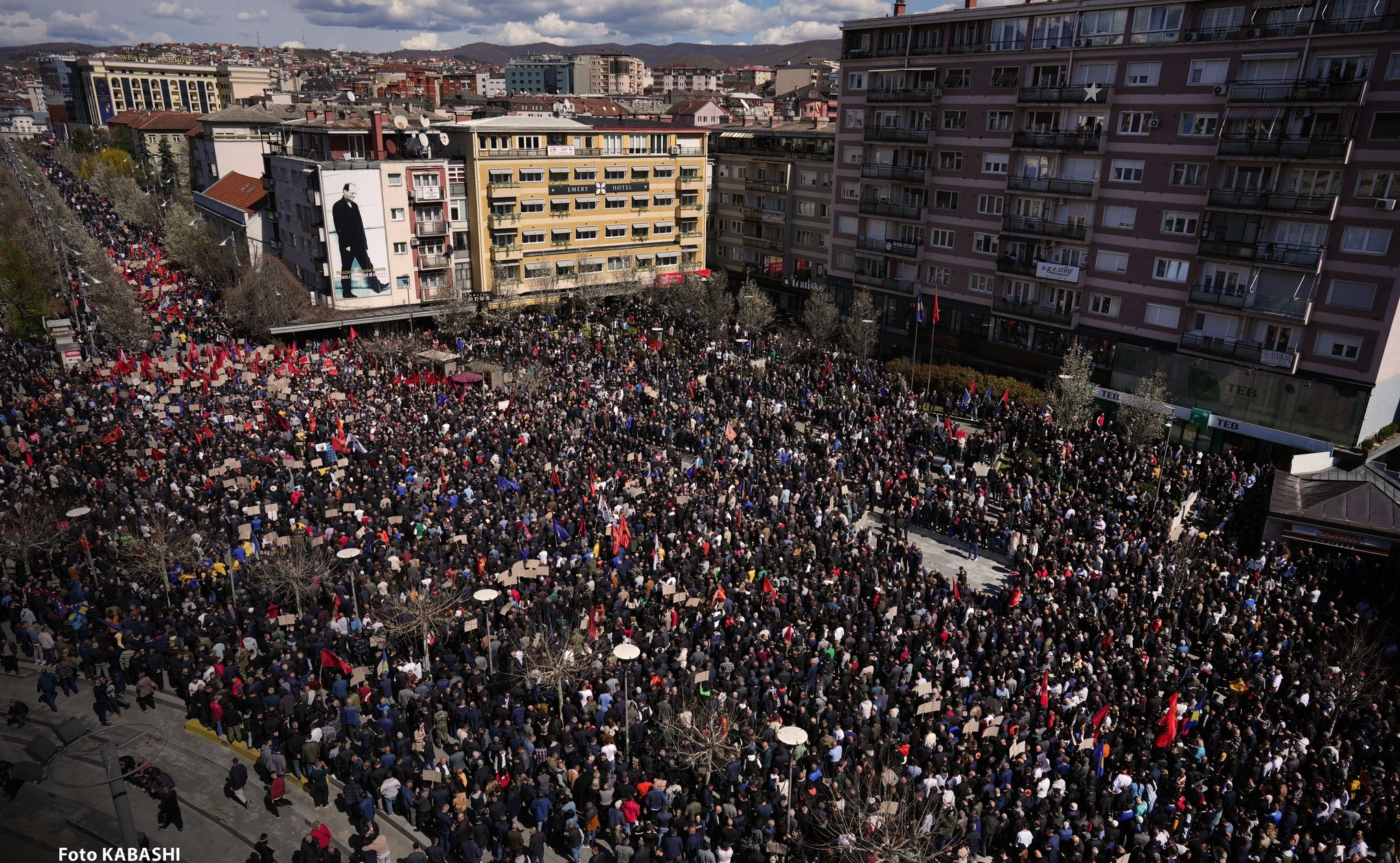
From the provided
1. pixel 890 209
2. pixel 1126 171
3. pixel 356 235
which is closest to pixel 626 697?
pixel 1126 171

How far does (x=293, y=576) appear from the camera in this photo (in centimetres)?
2131

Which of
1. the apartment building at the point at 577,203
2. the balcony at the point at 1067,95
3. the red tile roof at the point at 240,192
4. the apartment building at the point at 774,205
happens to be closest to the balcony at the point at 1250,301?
the balcony at the point at 1067,95

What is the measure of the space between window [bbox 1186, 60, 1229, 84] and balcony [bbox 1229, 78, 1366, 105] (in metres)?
0.79

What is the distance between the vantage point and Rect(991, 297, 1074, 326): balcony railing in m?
41.9

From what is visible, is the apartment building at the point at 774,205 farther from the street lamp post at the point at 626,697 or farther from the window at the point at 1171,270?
the street lamp post at the point at 626,697

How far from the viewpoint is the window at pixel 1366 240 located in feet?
104

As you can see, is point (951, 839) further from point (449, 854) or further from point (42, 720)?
point (42, 720)

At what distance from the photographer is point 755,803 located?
15.6m

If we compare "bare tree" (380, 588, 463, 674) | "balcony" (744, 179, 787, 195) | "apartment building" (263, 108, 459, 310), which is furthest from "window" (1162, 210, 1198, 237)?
"apartment building" (263, 108, 459, 310)

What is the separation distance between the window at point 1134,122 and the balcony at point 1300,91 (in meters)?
3.54

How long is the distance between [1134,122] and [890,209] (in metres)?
13.7

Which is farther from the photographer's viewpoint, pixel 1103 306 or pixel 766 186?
pixel 766 186

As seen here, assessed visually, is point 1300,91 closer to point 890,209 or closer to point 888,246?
point 890,209

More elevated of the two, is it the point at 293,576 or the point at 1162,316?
the point at 1162,316
